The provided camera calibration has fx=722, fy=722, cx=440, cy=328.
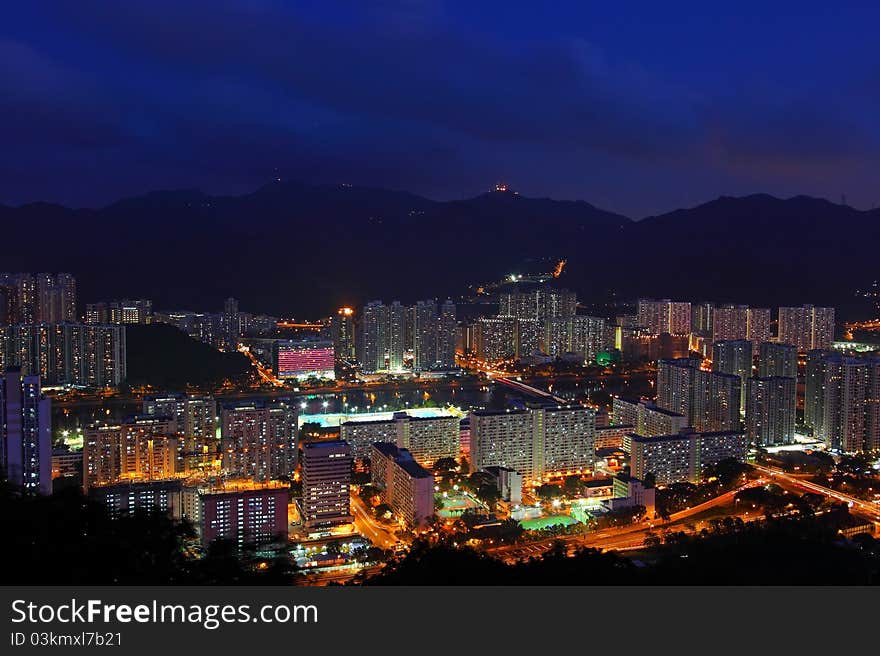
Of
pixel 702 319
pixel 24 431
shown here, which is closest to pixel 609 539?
pixel 24 431

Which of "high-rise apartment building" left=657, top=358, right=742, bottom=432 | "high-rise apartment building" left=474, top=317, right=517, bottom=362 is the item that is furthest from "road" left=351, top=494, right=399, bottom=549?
"high-rise apartment building" left=474, top=317, right=517, bottom=362

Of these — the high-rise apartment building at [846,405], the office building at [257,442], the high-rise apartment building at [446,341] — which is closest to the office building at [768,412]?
the high-rise apartment building at [846,405]

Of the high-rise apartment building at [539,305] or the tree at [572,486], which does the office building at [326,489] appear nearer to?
the tree at [572,486]

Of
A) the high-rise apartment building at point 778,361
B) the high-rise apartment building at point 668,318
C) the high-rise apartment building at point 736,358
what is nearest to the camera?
the high-rise apartment building at point 778,361

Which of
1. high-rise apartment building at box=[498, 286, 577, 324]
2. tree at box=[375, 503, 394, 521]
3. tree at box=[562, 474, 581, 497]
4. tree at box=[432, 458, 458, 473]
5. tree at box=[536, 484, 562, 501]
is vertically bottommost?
tree at box=[375, 503, 394, 521]

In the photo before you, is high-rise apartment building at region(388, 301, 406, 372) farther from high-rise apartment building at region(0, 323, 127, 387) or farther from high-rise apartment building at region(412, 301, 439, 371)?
high-rise apartment building at region(0, 323, 127, 387)

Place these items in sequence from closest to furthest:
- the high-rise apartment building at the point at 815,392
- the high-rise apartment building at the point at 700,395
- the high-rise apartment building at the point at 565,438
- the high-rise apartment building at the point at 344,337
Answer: the high-rise apartment building at the point at 565,438 → the high-rise apartment building at the point at 700,395 → the high-rise apartment building at the point at 815,392 → the high-rise apartment building at the point at 344,337
